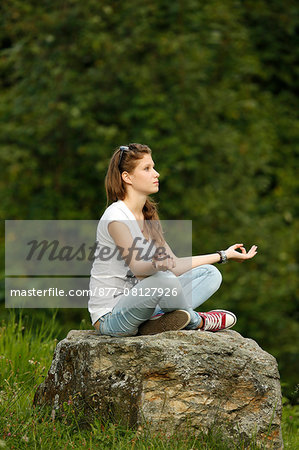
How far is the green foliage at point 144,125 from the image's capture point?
890cm

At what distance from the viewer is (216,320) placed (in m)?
4.35

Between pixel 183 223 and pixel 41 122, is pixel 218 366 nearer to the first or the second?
pixel 183 223

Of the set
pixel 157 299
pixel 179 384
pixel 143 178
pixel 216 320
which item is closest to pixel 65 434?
pixel 179 384

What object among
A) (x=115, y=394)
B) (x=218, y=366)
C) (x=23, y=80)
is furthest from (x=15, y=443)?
(x=23, y=80)

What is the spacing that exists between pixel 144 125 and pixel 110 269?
5001mm

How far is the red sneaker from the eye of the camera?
14.1ft

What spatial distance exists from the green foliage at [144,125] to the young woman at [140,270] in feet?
14.3

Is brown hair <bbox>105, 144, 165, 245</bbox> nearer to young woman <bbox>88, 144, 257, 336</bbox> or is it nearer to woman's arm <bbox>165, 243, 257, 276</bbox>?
young woman <bbox>88, 144, 257, 336</bbox>

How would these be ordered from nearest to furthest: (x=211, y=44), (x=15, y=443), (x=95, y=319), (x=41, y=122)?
(x=15, y=443)
(x=95, y=319)
(x=41, y=122)
(x=211, y=44)

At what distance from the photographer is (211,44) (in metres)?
9.70

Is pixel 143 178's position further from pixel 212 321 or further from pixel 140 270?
pixel 212 321

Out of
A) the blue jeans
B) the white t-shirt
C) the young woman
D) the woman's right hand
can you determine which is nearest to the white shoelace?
the young woman

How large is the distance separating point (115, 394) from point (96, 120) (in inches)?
229

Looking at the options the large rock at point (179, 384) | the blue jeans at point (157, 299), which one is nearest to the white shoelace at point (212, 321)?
the blue jeans at point (157, 299)
